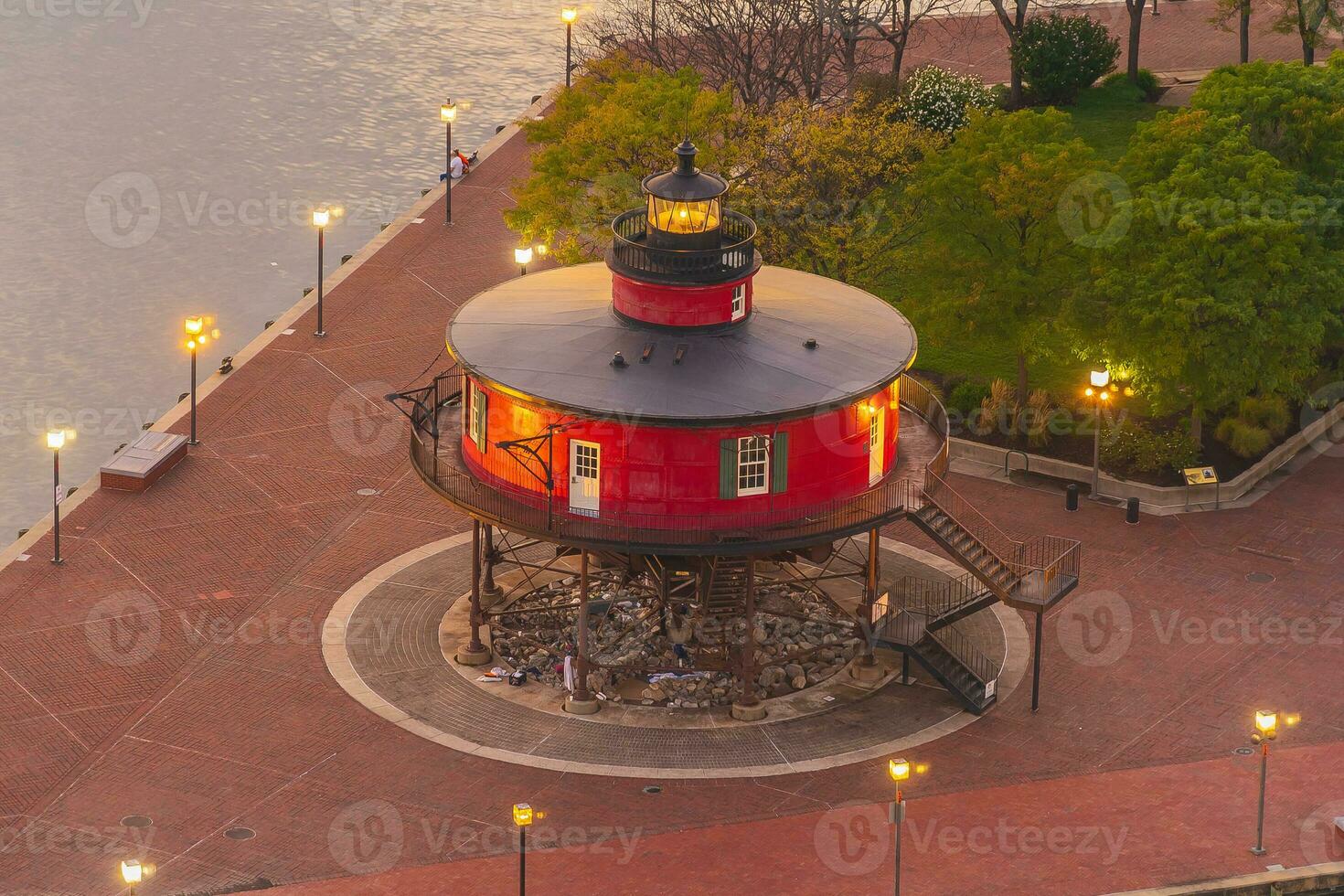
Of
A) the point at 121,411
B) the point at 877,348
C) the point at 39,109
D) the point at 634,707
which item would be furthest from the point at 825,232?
the point at 39,109

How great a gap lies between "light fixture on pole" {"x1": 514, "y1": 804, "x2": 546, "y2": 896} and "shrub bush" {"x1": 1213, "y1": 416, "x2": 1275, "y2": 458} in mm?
32006

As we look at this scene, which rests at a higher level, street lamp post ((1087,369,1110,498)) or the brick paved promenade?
street lamp post ((1087,369,1110,498))

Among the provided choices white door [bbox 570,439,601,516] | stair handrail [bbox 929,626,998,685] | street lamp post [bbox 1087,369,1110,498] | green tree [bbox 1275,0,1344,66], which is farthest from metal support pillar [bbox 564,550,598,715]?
green tree [bbox 1275,0,1344,66]

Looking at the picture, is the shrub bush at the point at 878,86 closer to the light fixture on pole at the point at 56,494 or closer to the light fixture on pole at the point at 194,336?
the light fixture on pole at the point at 194,336

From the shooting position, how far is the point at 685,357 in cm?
6331

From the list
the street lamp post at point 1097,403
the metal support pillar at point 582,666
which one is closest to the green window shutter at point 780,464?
the metal support pillar at point 582,666

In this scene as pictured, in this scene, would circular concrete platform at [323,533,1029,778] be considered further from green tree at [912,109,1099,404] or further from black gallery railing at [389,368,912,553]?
green tree at [912,109,1099,404]

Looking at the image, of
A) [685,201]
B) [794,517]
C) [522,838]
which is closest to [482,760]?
[522,838]

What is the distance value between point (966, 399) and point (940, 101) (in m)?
22.8

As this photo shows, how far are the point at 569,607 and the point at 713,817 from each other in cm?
1066

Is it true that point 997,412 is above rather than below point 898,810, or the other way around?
above

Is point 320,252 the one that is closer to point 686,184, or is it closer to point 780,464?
point 686,184

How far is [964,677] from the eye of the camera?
216ft

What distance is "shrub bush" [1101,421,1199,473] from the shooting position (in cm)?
7931
